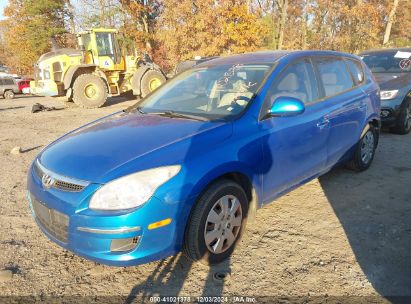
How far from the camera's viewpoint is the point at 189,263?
2834 mm

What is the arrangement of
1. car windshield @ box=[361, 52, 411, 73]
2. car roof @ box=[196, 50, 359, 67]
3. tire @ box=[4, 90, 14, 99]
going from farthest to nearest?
tire @ box=[4, 90, 14, 99], car windshield @ box=[361, 52, 411, 73], car roof @ box=[196, 50, 359, 67]

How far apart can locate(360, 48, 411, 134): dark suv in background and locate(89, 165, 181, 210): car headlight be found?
19.1 feet

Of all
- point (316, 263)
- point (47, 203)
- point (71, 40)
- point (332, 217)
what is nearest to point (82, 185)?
point (47, 203)

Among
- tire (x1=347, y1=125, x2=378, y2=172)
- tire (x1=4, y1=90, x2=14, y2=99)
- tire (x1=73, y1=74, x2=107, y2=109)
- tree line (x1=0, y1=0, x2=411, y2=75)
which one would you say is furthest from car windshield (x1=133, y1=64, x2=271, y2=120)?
tire (x1=4, y1=90, x2=14, y2=99)

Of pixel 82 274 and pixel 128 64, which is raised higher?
pixel 128 64

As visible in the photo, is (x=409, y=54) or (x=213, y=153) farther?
(x=409, y=54)

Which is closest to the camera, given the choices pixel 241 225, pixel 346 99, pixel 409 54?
pixel 241 225

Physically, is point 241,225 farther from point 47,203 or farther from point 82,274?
point 47,203

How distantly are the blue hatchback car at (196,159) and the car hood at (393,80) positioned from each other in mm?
3166

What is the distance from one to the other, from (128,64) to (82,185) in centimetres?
1258

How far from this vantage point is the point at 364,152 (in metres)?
4.73

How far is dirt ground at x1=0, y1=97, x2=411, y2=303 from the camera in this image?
2.54 m

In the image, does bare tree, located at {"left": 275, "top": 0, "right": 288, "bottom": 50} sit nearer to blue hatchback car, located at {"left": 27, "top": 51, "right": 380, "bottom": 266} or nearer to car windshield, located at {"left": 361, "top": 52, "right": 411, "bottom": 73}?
car windshield, located at {"left": 361, "top": 52, "right": 411, "bottom": 73}

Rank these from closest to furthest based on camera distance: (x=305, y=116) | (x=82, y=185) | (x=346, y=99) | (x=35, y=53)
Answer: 1. (x=82, y=185)
2. (x=305, y=116)
3. (x=346, y=99)
4. (x=35, y=53)
